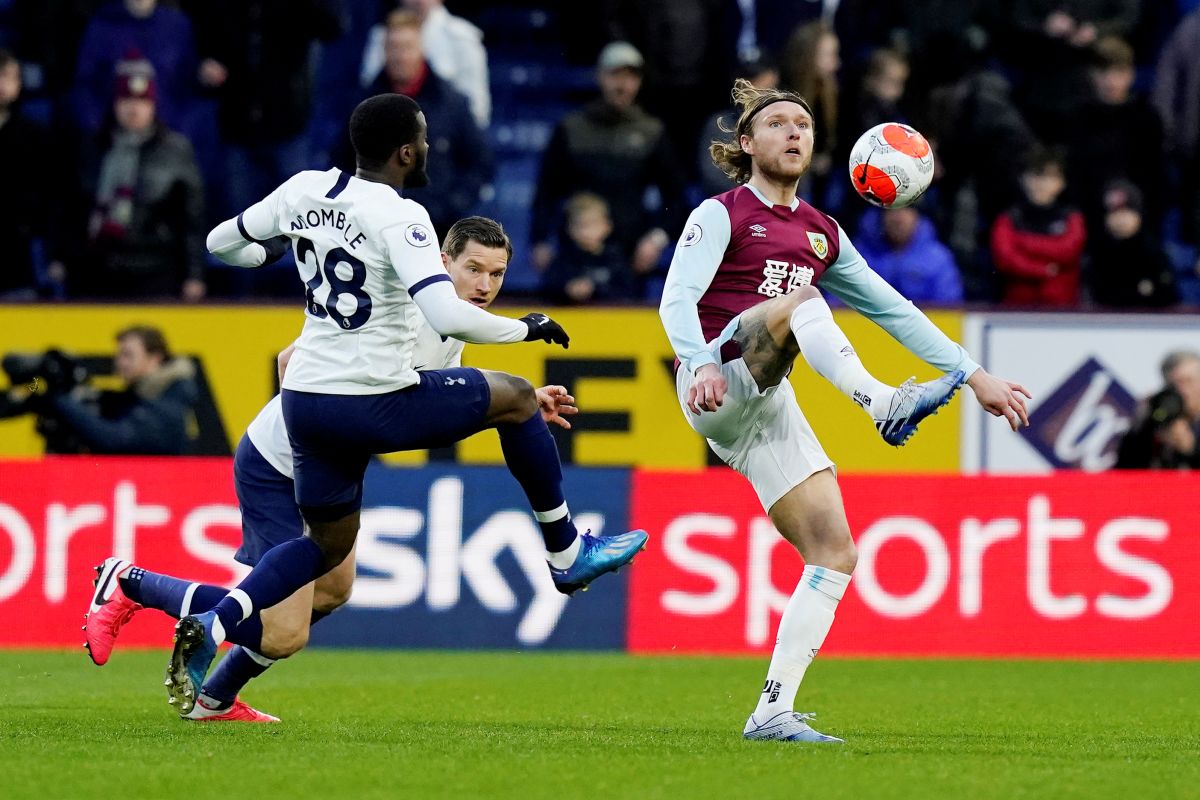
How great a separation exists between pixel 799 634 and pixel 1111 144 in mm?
7836

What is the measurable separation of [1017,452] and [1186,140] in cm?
265

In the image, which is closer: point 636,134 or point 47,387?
point 47,387

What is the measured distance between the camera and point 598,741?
24.2 ft

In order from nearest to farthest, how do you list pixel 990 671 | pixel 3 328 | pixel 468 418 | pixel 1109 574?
pixel 468 418
pixel 990 671
pixel 1109 574
pixel 3 328

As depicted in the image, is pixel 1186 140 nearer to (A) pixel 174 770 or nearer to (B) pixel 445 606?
(B) pixel 445 606

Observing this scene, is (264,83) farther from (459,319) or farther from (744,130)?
(459,319)

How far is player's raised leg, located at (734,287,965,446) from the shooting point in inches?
266

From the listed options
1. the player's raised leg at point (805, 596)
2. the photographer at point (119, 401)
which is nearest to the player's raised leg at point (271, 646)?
the player's raised leg at point (805, 596)

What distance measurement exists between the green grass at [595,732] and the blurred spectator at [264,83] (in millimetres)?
3979

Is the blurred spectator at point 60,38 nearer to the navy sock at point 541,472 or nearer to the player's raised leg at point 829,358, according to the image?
the navy sock at point 541,472

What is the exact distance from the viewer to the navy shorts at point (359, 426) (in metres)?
7.03

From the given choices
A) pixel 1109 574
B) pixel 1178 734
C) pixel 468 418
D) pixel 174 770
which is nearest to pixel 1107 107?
pixel 1109 574

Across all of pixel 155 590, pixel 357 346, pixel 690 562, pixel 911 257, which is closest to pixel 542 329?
pixel 357 346

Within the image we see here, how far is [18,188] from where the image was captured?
1382 cm
